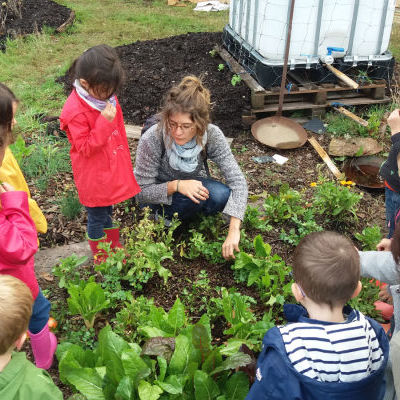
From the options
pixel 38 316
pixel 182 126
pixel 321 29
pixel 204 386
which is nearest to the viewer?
pixel 204 386

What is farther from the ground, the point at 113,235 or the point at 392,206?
the point at 392,206

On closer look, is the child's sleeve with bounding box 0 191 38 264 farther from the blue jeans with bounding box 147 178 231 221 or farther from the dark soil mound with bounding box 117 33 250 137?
the dark soil mound with bounding box 117 33 250 137

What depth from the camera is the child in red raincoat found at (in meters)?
2.57

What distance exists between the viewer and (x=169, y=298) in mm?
2848

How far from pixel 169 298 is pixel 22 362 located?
1368mm

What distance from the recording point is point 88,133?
8.81 ft

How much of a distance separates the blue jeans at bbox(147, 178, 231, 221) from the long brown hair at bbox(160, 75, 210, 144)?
20.0 inches

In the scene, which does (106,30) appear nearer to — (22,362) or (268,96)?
(268,96)

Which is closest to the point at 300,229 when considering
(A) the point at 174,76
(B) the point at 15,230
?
(B) the point at 15,230

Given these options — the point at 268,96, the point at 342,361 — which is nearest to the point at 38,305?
the point at 342,361

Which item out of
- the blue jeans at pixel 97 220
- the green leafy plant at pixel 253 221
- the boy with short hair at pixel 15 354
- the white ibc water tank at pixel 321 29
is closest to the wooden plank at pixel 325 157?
the white ibc water tank at pixel 321 29

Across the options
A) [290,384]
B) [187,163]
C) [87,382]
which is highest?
[290,384]

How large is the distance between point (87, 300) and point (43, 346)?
1.05 feet

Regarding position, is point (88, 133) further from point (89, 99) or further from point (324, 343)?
point (324, 343)
